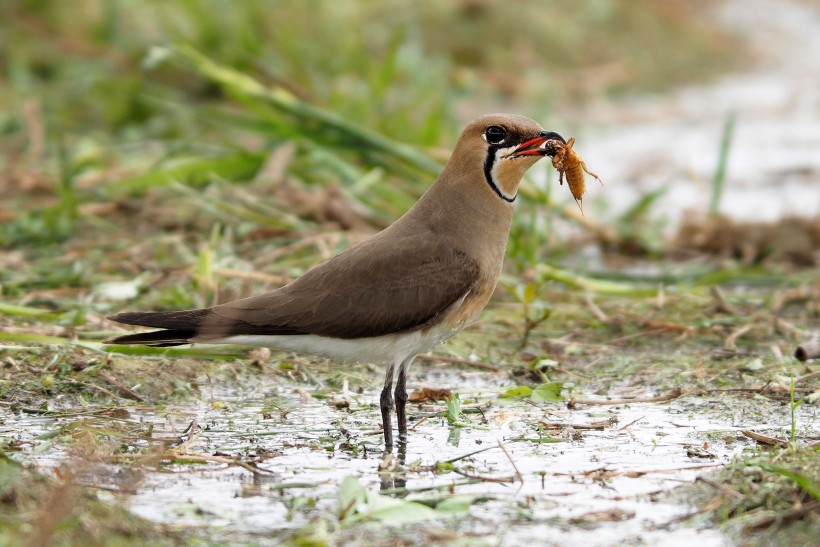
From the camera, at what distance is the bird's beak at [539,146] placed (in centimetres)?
478

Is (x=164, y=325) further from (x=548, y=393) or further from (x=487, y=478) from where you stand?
(x=548, y=393)

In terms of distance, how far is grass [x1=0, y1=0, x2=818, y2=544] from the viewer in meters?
4.69

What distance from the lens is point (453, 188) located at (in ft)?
16.1

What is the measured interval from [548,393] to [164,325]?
5.07ft

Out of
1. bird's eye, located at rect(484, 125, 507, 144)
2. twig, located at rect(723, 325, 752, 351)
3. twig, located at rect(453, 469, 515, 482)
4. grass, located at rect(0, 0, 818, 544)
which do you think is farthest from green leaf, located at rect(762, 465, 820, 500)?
twig, located at rect(723, 325, 752, 351)

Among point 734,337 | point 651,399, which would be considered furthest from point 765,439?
point 734,337

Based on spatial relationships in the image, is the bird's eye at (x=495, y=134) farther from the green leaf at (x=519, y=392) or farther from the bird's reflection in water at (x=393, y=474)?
the bird's reflection in water at (x=393, y=474)

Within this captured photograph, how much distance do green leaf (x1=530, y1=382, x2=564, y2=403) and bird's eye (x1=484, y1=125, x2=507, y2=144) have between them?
3.25 ft

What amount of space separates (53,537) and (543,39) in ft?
38.2

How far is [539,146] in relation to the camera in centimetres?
478

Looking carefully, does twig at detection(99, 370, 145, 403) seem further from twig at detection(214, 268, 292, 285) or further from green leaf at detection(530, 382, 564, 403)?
green leaf at detection(530, 382, 564, 403)

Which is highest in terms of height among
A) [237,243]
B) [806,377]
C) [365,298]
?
[237,243]

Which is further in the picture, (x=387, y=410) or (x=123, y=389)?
(x=123, y=389)

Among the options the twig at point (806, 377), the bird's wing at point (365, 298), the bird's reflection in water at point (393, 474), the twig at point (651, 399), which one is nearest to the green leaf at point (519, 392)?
the twig at point (651, 399)
